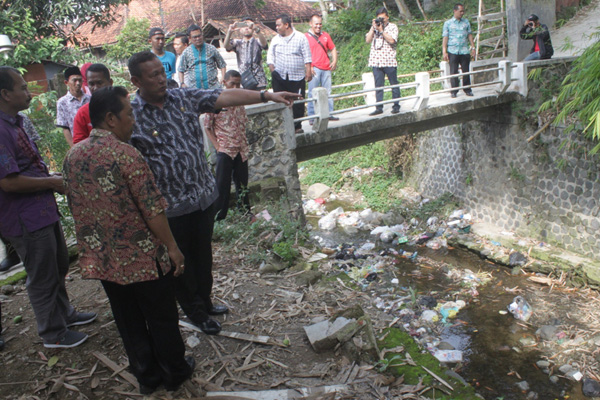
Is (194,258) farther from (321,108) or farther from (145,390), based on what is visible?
(321,108)

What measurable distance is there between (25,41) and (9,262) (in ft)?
26.5

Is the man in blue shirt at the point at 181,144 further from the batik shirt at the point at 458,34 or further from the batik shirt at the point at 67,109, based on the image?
the batik shirt at the point at 458,34

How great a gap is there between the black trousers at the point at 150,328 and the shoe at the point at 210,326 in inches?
22.9

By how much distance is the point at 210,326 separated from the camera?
3.35m

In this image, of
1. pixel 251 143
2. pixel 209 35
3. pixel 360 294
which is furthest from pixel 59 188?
pixel 209 35

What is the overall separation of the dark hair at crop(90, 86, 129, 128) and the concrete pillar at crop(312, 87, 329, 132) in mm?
5341

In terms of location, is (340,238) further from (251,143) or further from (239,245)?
(239,245)

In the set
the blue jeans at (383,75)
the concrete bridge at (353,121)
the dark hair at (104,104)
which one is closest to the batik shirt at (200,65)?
the concrete bridge at (353,121)

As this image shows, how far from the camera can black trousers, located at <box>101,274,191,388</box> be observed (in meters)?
2.45

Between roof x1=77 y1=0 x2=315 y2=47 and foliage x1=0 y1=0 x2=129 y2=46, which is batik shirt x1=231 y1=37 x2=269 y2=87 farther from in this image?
roof x1=77 y1=0 x2=315 y2=47

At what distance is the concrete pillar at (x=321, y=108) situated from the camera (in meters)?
7.38

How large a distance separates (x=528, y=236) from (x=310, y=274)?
292 inches

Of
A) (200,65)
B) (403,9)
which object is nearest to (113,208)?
(200,65)

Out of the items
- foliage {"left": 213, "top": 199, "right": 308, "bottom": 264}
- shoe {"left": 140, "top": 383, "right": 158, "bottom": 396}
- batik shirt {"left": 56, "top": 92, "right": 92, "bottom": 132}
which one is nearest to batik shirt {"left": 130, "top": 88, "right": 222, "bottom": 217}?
shoe {"left": 140, "top": 383, "right": 158, "bottom": 396}
